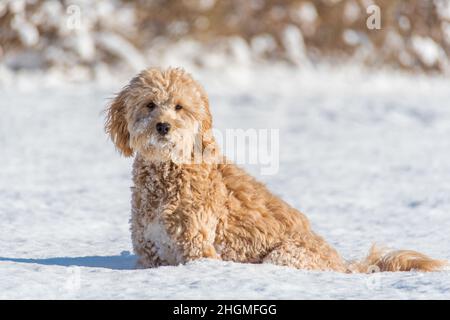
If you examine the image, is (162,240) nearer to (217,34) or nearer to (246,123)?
(246,123)

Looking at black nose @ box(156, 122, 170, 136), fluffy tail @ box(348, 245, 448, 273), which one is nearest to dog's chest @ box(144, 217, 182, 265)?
black nose @ box(156, 122, 170, 136)

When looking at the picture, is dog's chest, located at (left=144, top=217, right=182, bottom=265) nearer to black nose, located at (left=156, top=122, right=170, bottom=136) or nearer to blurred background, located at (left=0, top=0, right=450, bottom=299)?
blurred background, located at (left=0, top=0, right=450, bottom=299)

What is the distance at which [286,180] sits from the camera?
10812 millimetres

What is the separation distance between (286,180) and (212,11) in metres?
10.2

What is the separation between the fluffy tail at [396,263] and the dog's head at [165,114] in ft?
4.48

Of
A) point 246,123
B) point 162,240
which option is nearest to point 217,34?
point 246,123

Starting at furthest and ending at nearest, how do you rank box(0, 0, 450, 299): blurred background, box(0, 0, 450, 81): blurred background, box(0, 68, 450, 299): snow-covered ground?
box(0, 0, 450, 81): blurred background → box(0, 0, 450, 299): blurred background → box(0, 68, 450, 299): snow-covered ground

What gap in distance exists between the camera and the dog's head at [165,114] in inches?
214

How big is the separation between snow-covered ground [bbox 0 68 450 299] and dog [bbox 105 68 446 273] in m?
0.20

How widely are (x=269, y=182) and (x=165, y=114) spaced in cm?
540

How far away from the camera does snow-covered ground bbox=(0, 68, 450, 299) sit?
493 centimetres

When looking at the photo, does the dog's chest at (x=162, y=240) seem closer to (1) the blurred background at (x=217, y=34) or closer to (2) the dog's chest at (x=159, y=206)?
(2) the dog's chest at (x=159, y=206)
